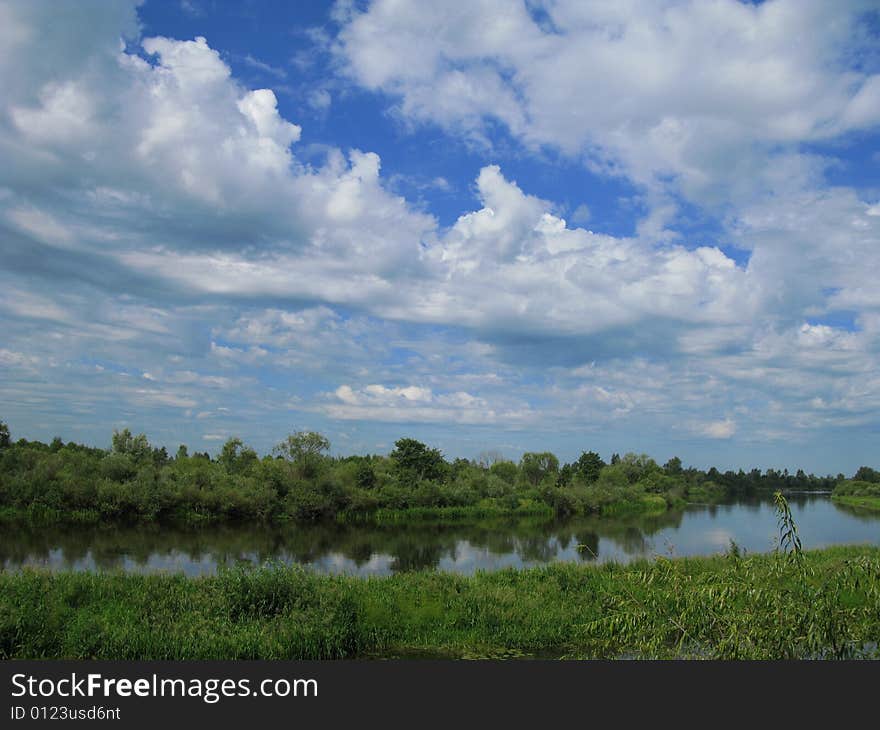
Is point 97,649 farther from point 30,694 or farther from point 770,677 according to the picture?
point 770,677

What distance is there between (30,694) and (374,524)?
47.3 metres

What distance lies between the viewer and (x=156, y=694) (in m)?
7.24

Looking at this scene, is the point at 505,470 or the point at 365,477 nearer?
the point at 365,477

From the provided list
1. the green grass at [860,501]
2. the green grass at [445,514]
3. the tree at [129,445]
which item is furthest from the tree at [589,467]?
the tree at [129,445]

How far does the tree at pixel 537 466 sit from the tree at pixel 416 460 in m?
25.4

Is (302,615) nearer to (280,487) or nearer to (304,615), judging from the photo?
(304,615)

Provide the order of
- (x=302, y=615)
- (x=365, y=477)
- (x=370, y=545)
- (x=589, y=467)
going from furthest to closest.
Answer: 1. (x=589, y=467)
2. (x=365, y=477)
3. (x=370, y=545)
4. (x=302, y=615)

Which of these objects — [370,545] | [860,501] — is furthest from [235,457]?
[860,501]

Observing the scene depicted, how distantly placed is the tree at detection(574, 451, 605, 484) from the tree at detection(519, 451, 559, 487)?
381 cm

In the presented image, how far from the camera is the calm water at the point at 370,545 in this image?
29.8m

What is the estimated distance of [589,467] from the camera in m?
92.6

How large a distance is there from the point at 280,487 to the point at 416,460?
1935 cm

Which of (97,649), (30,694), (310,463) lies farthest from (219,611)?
(310,463)

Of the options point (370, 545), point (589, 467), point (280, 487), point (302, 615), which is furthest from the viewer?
point (589, 467)
